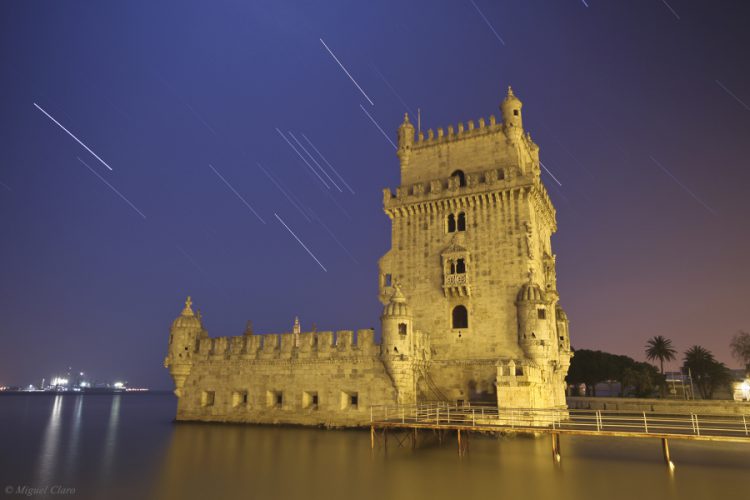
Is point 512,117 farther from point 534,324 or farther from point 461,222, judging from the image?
point 534,324

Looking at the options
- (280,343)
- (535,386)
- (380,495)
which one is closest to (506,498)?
(380,495)

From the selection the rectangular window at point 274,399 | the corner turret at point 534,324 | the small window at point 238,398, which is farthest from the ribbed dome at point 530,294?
the small window at point 238,398

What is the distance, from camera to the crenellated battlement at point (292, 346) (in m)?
30.6

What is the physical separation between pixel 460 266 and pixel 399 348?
302 inches

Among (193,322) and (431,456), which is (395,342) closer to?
(431,456)

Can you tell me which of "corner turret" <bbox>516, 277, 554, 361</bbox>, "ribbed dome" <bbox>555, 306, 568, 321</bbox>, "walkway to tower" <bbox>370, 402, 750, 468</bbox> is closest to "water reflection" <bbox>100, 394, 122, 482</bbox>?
"walkway to tower" <bbox>370, 402, 750, 468</bbox>

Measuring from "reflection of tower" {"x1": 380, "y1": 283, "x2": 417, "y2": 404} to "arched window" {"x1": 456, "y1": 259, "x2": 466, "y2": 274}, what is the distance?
204 inches

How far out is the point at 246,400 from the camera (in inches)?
1346

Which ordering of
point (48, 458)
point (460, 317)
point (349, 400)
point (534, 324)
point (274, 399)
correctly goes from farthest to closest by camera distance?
point (274, 399) < point (460, 317) < point (349, 400) < point (534, 324) < point (48, 458)

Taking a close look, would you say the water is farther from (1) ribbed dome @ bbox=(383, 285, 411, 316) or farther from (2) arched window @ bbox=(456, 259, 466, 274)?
(2) arched window @ bbox=(456, 259, 466, 274)

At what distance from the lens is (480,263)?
3247 centimetres

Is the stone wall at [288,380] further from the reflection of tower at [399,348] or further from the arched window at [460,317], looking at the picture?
the arched window at [460,317]

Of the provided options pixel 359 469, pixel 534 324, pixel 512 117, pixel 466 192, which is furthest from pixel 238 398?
pixel 512 117

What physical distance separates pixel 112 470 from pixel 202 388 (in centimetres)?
1479
